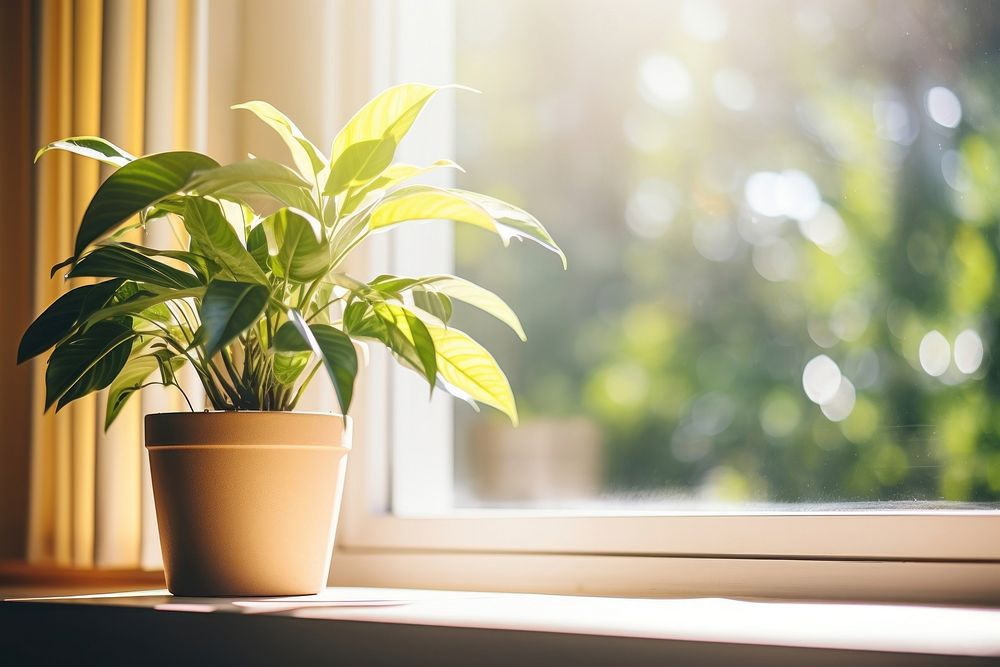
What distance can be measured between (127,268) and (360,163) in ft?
0.77

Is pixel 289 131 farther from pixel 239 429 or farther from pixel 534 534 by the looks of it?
pixel 534 534

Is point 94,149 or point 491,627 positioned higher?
point 94,149

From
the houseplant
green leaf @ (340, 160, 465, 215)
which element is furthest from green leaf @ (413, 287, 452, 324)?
green leaf @ (340, 160, 465, 215)

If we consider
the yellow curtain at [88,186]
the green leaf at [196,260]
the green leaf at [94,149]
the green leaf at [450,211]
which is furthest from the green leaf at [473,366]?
the yellow curtain at [88,186]

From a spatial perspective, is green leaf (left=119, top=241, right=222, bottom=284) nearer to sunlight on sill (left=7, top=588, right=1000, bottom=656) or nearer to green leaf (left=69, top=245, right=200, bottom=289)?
green leaf (left=69, top=245, right=200, bottom=289)

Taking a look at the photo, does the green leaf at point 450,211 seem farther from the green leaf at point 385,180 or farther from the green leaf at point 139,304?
the green leaf at point 139,304

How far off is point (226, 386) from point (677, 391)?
2.71 m

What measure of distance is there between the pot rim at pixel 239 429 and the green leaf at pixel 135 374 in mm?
82

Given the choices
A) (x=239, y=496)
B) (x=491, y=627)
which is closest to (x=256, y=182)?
(x=239, y=496)

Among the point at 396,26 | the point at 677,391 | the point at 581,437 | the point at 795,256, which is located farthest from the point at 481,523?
the point at 677,391

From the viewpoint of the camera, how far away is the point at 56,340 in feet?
2.67

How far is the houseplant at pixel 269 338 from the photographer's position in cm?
82

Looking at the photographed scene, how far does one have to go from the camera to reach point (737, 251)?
2.59m

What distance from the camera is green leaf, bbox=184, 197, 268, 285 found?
820 millimetres
